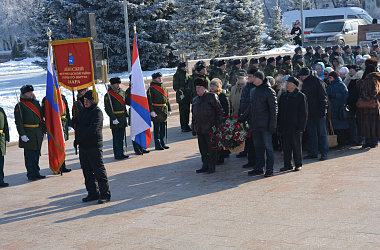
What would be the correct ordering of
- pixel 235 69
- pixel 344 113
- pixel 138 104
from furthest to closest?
pixel 235 69, pixel 138 104, pixel 344 113

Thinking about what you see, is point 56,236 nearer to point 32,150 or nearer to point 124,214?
point 124,214

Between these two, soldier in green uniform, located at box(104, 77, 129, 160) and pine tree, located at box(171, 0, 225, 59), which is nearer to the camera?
soldier in green uniform, located at box(104, 77, 129, 160)

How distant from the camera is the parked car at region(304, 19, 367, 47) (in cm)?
3185

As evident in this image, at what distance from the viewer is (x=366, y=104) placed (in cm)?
1179

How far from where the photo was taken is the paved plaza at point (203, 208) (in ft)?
21.6

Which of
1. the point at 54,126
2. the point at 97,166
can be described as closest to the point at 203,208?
the point at 97,166

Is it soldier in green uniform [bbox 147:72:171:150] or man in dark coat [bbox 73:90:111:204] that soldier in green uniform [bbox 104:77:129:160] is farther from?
man in dark coat [bbox 73:90:111:204]

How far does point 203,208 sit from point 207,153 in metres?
2.78

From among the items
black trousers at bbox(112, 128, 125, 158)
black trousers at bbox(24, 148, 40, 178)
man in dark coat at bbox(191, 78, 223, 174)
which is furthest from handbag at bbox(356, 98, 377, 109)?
black trousers at bbox(24, 148, 40, 178)

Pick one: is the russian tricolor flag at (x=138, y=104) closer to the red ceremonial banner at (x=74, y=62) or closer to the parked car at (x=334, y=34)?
the red ceremonial banner at (x=74, y=62)

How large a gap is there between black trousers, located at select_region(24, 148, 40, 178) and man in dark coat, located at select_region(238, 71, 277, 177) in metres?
4.52

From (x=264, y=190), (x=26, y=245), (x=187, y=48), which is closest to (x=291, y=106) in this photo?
(x=264, y=190)

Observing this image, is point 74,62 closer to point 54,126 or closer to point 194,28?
point 54,126

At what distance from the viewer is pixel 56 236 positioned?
724 cm
